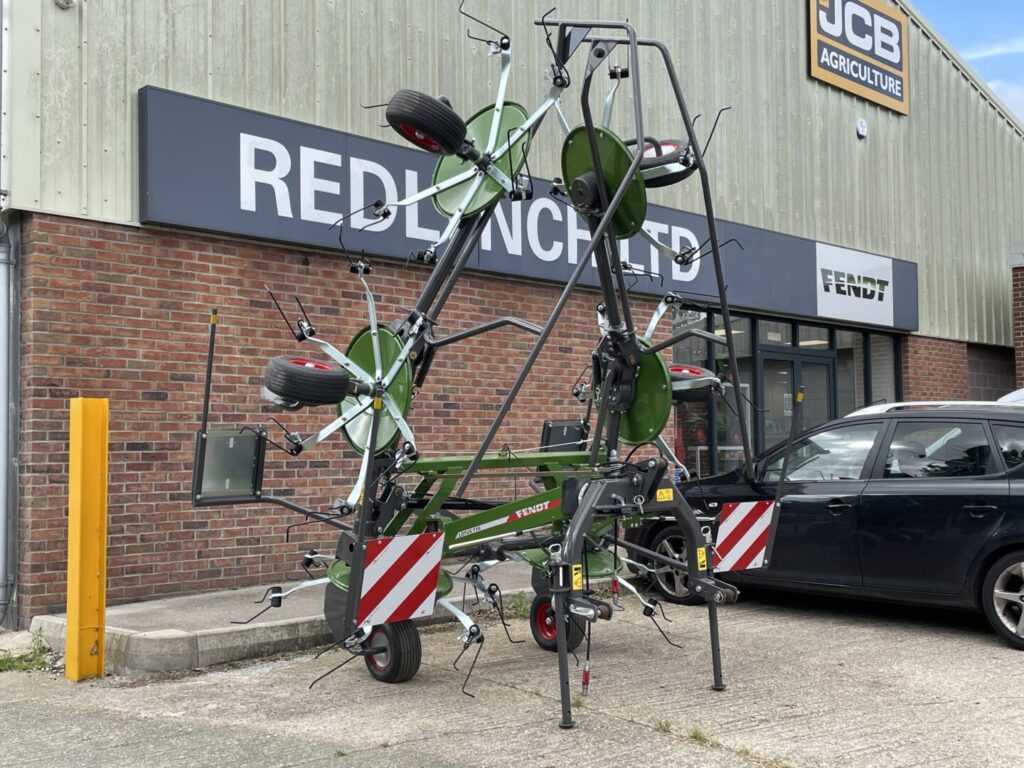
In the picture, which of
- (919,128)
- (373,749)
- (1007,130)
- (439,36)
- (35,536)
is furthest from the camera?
(1007,130)

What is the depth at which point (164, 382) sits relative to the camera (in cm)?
805

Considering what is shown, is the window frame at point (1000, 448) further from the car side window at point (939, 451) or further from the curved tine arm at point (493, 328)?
the curved tine arm at point (493, 328)

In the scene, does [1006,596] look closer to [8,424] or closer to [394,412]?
[394,412]

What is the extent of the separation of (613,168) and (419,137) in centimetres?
110

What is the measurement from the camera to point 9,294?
7.46m

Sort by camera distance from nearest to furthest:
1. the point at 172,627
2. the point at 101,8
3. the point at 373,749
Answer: the point at 373,749
the point at 172,627
the point at 101,8

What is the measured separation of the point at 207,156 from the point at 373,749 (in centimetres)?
502

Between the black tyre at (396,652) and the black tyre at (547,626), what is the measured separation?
42.6 inches

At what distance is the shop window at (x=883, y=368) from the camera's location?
51.9 ft

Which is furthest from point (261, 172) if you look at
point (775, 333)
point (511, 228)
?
point (775, 333)

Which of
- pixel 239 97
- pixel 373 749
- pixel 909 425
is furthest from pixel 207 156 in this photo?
pixel 909 425

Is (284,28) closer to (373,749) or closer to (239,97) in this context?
(239,97)

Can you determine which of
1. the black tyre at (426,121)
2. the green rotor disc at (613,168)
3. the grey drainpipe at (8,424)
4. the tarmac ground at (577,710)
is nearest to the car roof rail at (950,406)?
the tarmac ground at (577,710)

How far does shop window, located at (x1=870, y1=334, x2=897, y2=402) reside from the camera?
1581cm
